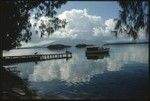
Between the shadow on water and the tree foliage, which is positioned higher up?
the tree foliage

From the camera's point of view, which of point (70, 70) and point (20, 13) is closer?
point (20, 13)

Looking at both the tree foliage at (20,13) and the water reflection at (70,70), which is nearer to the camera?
Answer: the tree foliage at (20,13)

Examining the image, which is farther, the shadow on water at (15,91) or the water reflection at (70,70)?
the water reflection at (70,70)

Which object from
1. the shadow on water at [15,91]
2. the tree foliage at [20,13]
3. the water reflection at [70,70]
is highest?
the tree foliage at [20,13]

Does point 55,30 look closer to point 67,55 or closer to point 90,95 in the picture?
Result: point 90,95

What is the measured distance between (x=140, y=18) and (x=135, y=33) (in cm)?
134

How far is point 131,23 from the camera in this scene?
54.5ft

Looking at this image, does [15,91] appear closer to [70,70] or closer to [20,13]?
[20,13]

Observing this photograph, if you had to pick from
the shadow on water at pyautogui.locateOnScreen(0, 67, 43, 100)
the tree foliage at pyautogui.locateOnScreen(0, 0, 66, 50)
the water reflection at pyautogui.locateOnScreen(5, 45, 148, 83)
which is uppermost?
the tree foliage at pyautogui.locateOnScreen(0, 0, 66, 50)

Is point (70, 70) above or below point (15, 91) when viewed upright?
below

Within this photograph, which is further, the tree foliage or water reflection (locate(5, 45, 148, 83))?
water reflection (locate(5, 45, 148, 83))

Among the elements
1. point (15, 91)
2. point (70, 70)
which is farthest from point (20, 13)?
point (70, 70)

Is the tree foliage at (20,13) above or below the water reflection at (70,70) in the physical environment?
above

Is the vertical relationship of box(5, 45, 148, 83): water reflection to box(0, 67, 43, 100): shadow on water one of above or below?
below
